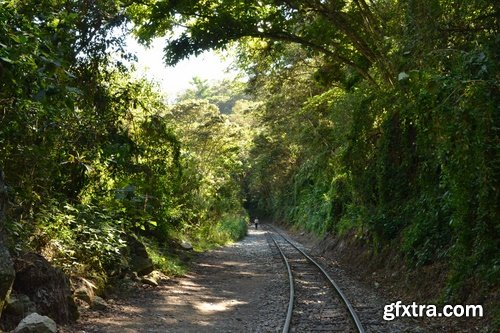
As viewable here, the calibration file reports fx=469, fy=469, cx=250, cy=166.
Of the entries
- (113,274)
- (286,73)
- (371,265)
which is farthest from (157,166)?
(286,73)

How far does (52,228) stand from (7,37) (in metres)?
4.26

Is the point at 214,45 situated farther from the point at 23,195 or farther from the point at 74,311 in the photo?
the point at 74,311

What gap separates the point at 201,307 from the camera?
1014cm

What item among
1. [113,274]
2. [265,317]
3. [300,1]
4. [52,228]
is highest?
[300,1]

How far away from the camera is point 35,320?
632 centimetres

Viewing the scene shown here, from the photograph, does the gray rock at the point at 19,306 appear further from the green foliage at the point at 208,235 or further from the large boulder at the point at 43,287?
the green foliage at the point at 208,235

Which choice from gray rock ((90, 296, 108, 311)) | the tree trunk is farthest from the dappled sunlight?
the tree trunk

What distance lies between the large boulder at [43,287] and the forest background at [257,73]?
1.13ft

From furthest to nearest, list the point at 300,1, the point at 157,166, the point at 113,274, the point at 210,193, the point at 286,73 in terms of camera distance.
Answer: the point at 210,193 → the point at 286,73 → the point at 300,1 → the point at 157,166 → the point at 113,274

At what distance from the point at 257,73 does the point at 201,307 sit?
12.4m

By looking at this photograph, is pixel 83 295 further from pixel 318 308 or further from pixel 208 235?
pixel 208 235

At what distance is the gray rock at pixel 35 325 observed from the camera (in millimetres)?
Answer: 6129

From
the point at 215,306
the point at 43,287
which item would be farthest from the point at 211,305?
the point at 43,287

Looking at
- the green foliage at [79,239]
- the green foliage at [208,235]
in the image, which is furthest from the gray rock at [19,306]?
the green foliage at [208,235]
